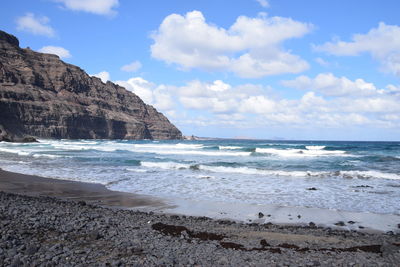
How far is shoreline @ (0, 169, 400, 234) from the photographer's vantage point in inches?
344

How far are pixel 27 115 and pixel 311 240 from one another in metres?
91.4

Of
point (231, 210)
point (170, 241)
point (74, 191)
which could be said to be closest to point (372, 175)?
point (231, 210)

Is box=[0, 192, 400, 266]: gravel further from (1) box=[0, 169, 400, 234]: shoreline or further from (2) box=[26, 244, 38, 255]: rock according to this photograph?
(1) box=[0, 169, 400, 234]: shoreline

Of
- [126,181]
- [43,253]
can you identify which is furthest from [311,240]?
[126,181]

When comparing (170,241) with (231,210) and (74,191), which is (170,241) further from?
(74,191)

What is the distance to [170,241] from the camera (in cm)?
625

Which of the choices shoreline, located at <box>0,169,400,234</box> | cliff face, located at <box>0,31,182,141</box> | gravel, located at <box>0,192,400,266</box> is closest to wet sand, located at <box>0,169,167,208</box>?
shoreline, located at <box>0,169,400,234</box>

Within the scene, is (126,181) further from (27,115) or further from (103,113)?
(103,113)

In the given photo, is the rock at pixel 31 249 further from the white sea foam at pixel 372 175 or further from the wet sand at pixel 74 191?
the white sea foam at pixel 372 175

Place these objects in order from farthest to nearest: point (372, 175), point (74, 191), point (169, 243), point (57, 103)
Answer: point (57, 103) < point (372, 175) < point (74, 191) < point (169, 243)

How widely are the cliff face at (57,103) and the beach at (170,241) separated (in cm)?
6755

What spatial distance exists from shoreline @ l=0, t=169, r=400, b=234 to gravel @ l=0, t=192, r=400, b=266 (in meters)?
0.81

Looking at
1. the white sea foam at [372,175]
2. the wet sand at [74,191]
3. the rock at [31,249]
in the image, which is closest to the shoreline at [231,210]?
the wet sand at [74,191]

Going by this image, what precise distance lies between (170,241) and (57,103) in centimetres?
10054
